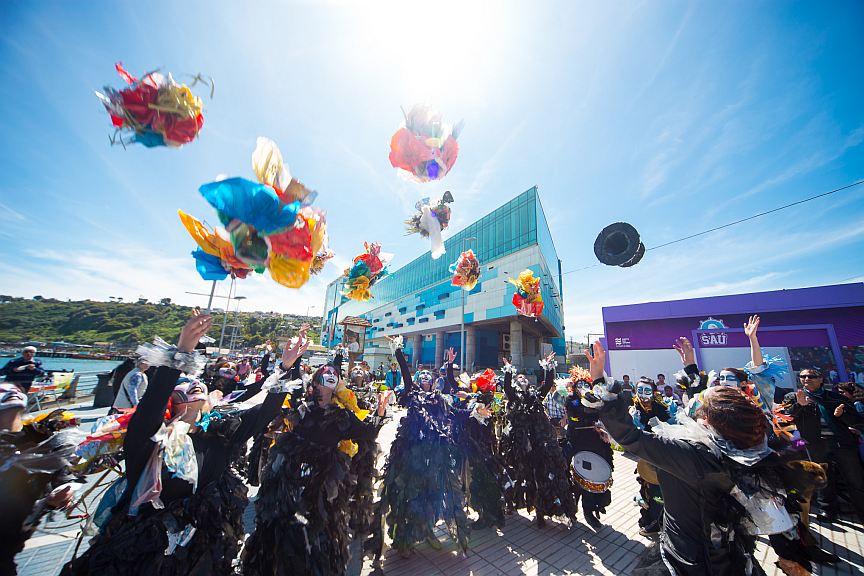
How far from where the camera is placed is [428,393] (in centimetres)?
392

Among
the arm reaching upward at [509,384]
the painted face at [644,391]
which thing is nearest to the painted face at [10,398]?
the arm reaching upward at [509,384]

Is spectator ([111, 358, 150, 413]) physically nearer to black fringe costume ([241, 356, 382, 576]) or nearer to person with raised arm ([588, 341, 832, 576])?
black fringe costume ([241, 356, 382, 576])

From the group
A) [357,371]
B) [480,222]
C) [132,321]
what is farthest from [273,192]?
[132,321]

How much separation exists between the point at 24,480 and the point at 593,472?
207 inches

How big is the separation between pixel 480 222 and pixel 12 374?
3252 cm

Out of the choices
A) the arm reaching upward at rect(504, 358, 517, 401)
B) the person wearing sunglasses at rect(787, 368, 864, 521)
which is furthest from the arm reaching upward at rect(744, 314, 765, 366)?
the arm reaching upward at rect(504, 358, 517, 401)

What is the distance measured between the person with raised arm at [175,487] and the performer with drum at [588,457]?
3.84 meters

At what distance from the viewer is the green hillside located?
49000mm

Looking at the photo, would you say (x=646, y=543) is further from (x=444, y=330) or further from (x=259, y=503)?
(x=444, y=330)

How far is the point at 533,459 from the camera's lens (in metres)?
4.25

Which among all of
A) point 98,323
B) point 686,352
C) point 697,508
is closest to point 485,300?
point 686,352

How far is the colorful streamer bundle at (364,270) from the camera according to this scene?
472cm

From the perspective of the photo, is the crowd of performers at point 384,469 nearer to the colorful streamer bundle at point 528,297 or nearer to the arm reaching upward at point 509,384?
the arm reaching upward at point 509,384

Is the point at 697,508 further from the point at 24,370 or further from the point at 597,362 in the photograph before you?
the point at 24,370
